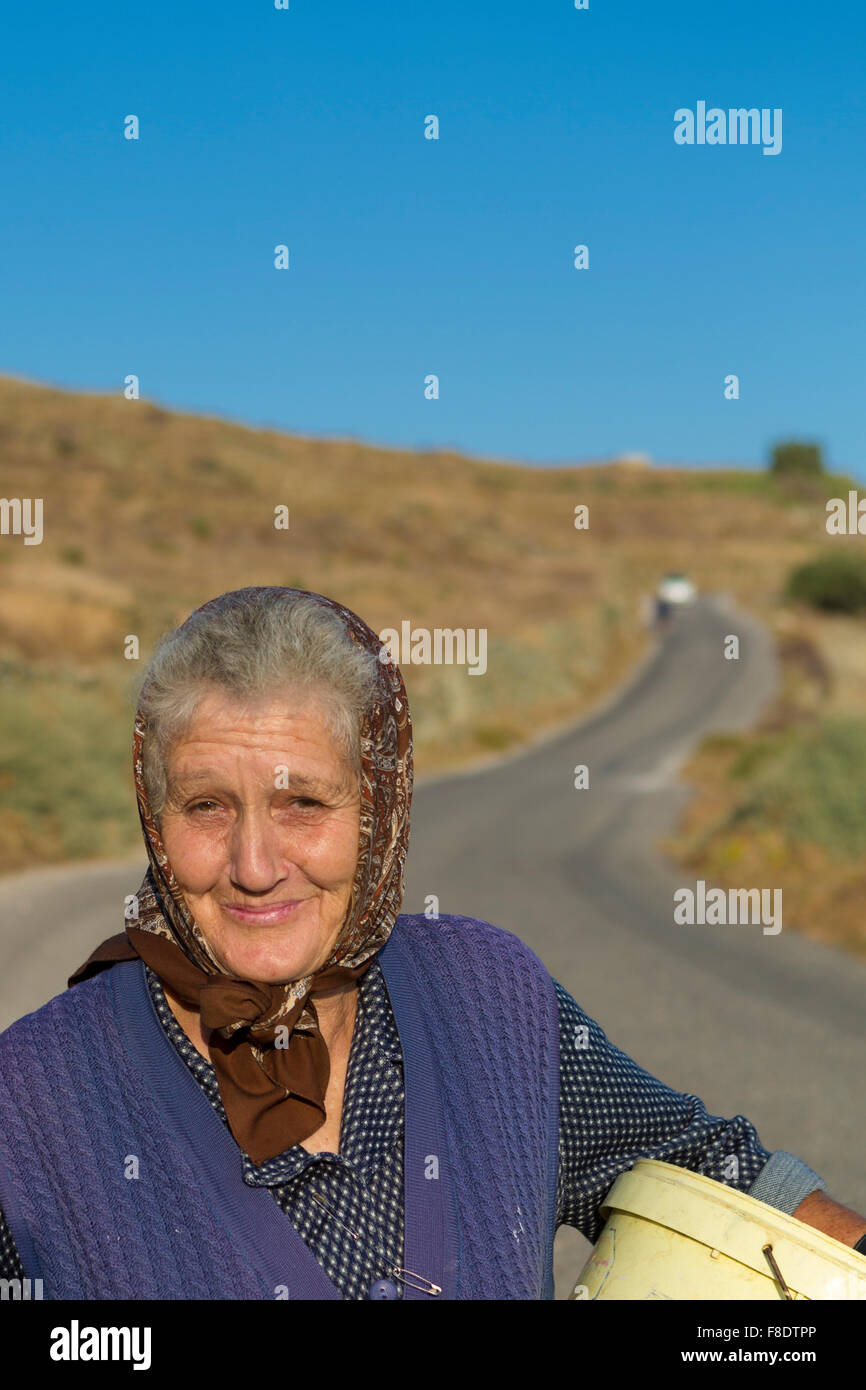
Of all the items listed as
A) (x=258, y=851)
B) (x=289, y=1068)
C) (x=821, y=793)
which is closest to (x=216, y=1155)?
(x=289, y=1068)

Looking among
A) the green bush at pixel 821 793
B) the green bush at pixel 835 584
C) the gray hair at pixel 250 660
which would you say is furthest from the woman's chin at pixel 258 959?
the green bush at pixel 835 584

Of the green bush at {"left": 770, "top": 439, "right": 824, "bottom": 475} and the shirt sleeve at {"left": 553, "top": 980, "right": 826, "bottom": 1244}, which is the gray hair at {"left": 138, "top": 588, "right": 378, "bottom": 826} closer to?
the shirt sleeve at {"left": 553, "top": 980, "right": 826, "bottom": 1244}

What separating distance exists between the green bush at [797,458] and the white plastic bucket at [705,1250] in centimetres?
13463

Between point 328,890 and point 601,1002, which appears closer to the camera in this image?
point 328,890

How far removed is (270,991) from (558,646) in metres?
37.5

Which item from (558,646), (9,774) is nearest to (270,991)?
(9,774)

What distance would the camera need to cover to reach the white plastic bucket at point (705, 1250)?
1.97m

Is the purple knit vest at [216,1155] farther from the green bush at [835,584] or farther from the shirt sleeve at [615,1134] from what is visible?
the green bush at [835,584]

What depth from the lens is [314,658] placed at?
2104mm

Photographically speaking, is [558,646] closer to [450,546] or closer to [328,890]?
[450,546]

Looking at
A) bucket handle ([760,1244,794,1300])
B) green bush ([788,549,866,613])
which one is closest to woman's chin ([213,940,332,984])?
bucket handle ([760,1244,794,1300])

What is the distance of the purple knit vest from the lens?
1.91 meters

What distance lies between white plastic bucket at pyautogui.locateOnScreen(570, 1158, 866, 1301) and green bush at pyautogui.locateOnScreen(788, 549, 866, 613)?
50232mm

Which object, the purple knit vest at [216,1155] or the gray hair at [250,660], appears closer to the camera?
the purple knit vest at [216,1155]
